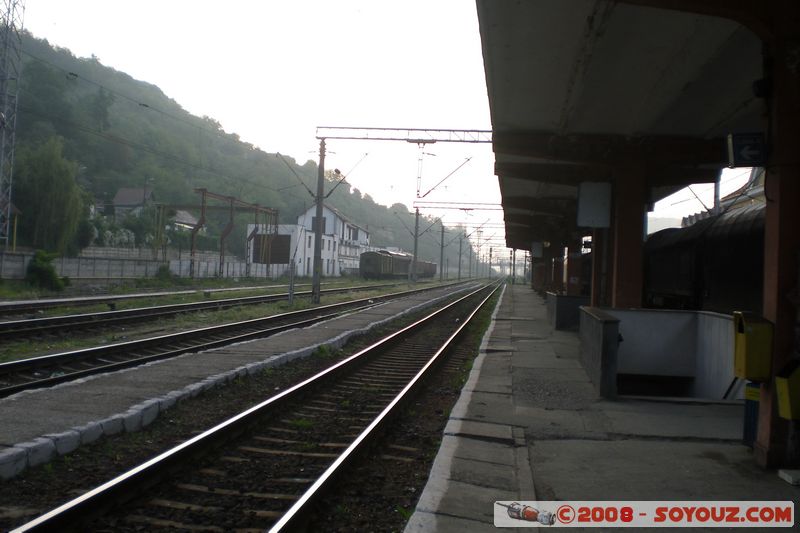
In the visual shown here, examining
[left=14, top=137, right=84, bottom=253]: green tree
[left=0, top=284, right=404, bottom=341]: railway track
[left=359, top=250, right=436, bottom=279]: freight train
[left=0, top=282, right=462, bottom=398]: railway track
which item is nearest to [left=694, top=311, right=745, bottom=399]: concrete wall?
[left=0, top=282, right=462, bottom=398]: railway track

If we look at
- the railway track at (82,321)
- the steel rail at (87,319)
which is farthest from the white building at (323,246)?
the railway track at (82,321)

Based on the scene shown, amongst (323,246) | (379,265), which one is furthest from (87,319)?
(323,246)

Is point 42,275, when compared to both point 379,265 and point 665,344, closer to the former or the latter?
point 665,344

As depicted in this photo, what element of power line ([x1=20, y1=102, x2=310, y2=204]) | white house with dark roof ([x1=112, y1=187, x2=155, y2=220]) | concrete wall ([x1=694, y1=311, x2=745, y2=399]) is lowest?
concrete wall ([x1=694, y1=311, x2=745, y2=399])

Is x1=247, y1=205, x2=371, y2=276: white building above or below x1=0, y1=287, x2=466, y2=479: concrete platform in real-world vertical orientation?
above

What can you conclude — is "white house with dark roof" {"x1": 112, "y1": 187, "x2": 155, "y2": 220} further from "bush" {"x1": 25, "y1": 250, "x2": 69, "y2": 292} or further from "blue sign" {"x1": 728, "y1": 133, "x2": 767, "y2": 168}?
"blue sign" {"x1": 728, "y1": 133, "x2": 767, "y2": 168}

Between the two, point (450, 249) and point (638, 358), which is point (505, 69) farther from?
point (450, 249)

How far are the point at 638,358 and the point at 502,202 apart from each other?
1612 centimetres

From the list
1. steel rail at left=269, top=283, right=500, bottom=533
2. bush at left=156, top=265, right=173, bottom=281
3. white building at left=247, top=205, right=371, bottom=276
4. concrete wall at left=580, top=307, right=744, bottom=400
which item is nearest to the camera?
steel rail at left=269, top=283, right=500, bottom=533

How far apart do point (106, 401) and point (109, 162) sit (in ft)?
277

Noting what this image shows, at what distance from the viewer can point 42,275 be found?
29.4 meters

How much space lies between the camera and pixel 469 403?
877cm

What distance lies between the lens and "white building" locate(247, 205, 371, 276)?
49150 millimetres

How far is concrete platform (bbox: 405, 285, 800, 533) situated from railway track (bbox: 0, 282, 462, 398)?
5.53m
